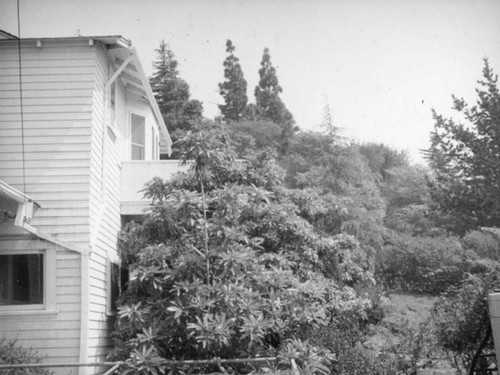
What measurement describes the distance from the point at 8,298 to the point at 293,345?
5195mm

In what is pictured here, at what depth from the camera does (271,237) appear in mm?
11555

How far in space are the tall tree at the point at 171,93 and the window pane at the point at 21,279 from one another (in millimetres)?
28541

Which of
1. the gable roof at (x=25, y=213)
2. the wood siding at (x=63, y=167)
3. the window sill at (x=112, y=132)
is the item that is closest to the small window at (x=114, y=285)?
the wood siding at (x=63, y=167)

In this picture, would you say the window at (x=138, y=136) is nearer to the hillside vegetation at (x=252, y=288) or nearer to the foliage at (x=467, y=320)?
the hillside vegetation at (x=252, y=288)

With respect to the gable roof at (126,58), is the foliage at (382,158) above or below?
above

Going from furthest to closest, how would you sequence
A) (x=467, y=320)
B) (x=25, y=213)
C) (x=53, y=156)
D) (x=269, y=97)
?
(x=269, y=97), (x=53, y=156), (x=25, y=213), (x=467, y=320)

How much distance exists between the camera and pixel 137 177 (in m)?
14.0

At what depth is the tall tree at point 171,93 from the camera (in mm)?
39344

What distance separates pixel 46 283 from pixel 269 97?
140 feet

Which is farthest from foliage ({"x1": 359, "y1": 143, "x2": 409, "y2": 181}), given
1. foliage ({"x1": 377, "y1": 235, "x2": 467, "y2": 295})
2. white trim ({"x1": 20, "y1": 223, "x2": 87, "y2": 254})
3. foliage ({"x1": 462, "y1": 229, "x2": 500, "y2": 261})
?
white trim ({"x1": 20, "y1": 223, "x2": 87, "y2": 254})

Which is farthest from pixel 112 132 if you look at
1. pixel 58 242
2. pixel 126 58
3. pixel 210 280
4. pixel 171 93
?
pixel 171 93

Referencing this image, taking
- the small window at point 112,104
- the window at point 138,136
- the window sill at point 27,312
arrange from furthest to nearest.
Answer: the window at point 138,136 < the small window at point 112,104 < the window sill at point 27,312

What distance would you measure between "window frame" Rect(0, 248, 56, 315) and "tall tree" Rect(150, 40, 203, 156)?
28.5 meters

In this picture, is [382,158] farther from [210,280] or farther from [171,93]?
[210,280]
